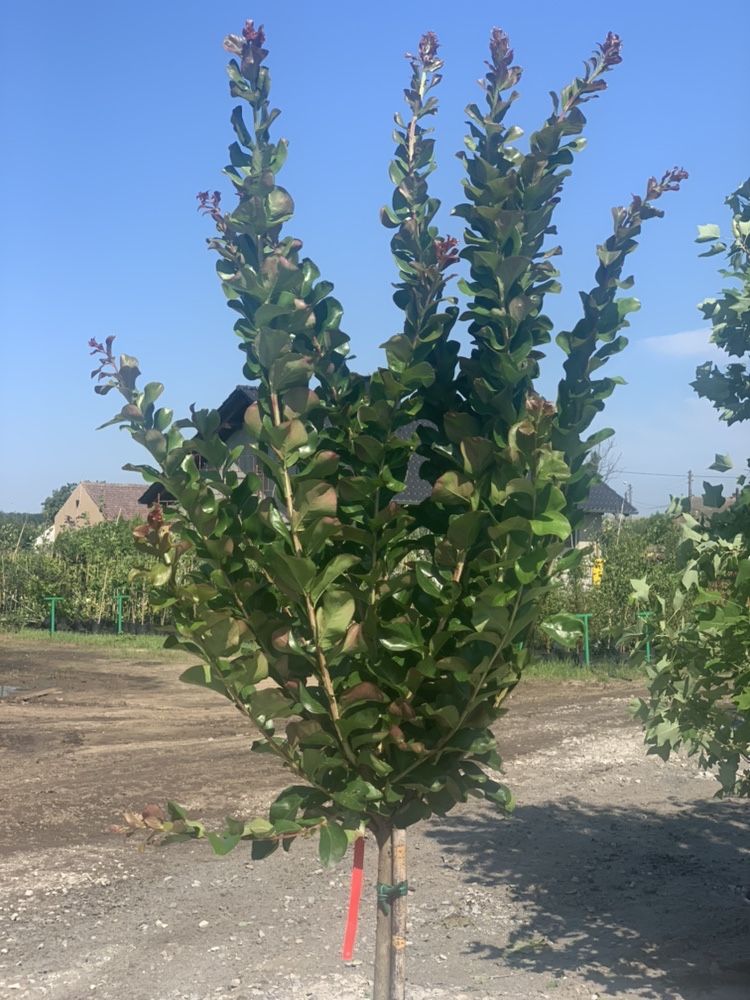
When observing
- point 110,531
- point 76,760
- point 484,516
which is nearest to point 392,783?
point 484,516

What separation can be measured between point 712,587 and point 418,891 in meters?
3.33

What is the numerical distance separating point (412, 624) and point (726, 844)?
6531 mm

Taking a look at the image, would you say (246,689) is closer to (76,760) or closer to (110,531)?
(76,760)

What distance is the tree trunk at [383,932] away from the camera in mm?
2520

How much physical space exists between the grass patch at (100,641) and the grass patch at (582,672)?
7627 millimetres

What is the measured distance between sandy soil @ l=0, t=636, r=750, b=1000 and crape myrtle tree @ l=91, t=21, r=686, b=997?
315 centimetres

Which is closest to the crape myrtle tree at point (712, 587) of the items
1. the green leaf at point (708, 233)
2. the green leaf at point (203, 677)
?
the green leaf at point (708, 233)

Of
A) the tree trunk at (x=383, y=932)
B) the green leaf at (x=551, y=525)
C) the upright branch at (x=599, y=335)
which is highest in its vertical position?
the upright branch at (x=599, y=335)

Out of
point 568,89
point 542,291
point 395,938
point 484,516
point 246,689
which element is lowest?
point 395,938

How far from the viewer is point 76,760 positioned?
10977 millimetres

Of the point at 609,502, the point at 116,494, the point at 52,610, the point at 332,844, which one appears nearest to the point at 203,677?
the point at 332,844

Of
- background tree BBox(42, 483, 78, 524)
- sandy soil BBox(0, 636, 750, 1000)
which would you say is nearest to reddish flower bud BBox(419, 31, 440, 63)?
sandy soil BBox(0, 636, 750, 1000)

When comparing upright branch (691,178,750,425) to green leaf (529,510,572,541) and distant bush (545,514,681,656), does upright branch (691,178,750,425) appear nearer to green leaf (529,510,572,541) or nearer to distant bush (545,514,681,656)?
green leaf (529,510,572,541)

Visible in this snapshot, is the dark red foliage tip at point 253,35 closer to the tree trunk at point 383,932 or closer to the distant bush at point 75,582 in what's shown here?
the tree trunk at point 383,932
